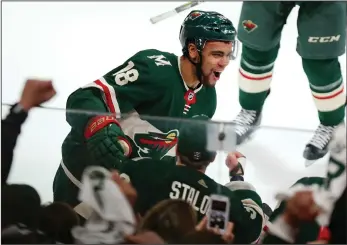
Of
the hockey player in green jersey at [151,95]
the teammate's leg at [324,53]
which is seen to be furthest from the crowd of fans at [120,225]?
the teammate's leg at [324,53]

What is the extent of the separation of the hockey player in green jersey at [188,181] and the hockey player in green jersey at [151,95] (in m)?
0.07

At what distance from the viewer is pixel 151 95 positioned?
210cm

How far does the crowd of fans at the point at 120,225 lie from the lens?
5.71 ft

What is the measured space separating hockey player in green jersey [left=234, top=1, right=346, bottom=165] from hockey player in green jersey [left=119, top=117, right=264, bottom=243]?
0.56ft

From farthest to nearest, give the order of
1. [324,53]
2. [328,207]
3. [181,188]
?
1. [324,53]
2. [181,188]
3. [328,207]

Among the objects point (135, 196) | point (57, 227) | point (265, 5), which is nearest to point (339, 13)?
point (265, 5)

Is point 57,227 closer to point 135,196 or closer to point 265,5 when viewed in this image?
point 135,196

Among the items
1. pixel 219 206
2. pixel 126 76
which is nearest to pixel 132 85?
pixel 126 76

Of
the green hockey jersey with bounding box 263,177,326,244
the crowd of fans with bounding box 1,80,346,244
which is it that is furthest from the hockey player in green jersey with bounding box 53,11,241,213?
the green hockey jersey with bounding box 263,177,326,244

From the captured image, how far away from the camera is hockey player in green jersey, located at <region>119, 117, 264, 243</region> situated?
5.95 ft

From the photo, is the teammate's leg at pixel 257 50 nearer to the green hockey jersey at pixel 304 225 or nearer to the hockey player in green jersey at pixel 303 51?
the hockey player in green jersey at pixel 303 51

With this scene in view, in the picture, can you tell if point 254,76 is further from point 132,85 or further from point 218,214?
point 218,214

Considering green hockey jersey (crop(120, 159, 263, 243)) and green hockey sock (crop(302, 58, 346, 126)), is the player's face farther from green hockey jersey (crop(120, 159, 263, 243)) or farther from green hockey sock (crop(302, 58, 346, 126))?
green hockey jersey (crop(120, 159, 263, 243))

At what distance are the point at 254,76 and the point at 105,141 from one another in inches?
18.5
